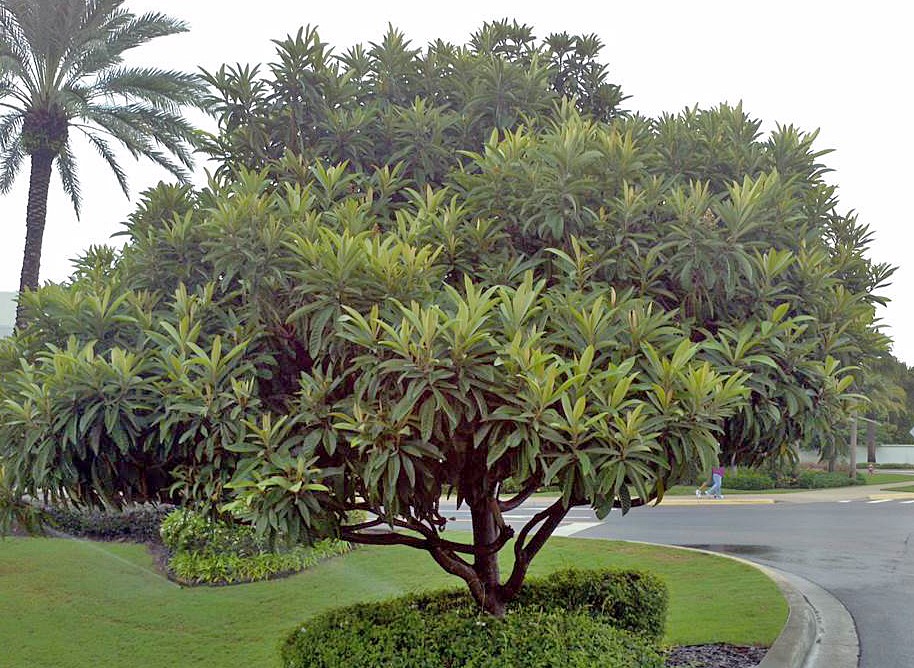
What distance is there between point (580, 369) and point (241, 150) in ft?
10.6

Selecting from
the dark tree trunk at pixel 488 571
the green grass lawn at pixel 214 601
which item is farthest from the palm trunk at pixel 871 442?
the dark tree trunk at pixel 488 571

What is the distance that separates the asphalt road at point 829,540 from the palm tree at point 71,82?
12.1 meters

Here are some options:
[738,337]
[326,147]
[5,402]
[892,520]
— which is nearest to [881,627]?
[738,337]

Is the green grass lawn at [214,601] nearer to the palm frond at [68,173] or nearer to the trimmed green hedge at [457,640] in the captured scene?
the trimmed green hedge at [457,640]

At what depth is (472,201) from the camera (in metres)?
5.15

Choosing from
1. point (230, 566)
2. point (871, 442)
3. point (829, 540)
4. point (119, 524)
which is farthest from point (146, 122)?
point (871, 442)

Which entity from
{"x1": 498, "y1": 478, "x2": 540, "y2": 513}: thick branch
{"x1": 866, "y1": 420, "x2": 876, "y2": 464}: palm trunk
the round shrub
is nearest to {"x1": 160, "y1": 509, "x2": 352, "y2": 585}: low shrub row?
{"x1": 498, "y1": 478, "x2": 540, "y2": 513}: thick branch

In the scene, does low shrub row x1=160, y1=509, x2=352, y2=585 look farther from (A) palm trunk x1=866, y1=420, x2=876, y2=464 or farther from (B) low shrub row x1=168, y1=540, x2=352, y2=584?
(A) palm trunk x1=866, y1=420, x2=876, y2=464

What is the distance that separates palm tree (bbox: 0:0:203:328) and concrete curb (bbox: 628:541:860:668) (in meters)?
13.7

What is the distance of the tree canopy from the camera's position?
4.20 metres

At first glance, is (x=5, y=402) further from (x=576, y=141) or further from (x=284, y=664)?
(x=576, y=141)

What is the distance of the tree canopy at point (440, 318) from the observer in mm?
4199

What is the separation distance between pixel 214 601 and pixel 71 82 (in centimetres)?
1103

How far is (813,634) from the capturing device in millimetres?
9391
